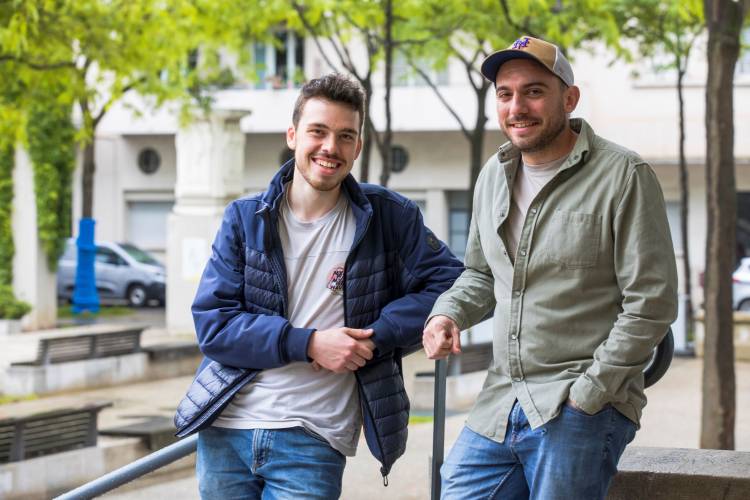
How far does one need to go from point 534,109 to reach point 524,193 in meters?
0.23

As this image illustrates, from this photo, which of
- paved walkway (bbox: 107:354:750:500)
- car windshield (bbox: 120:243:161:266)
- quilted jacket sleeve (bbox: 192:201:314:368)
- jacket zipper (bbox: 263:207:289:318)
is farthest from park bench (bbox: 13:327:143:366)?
car windshield (bbox: 120:243:161:266)

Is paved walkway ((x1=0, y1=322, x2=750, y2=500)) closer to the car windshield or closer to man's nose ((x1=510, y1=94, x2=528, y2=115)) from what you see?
man's nose ((x1=510, y1=94, x2=528, y2=115))

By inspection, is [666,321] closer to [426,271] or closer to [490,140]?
[426,271]

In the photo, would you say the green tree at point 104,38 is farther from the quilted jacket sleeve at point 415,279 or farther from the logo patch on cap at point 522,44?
the logo patch on cap at point 522,44

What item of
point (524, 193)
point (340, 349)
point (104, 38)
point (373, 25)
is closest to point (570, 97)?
point (524, 193)

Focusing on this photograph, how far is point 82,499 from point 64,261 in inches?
1086

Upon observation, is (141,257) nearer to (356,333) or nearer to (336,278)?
(336,278)

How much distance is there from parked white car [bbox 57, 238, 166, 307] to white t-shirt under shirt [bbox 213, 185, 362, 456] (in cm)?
2713

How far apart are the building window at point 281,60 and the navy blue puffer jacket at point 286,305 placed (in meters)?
32.1

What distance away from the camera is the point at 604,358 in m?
3.09

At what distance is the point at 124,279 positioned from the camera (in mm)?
30500

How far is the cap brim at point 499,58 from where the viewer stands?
10.8 ft

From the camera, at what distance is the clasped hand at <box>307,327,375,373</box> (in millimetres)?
3355

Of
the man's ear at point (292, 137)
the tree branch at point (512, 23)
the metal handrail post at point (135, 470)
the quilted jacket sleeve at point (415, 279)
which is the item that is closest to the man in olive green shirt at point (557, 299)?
the quilted jacket sleeve at point (415, 279)
